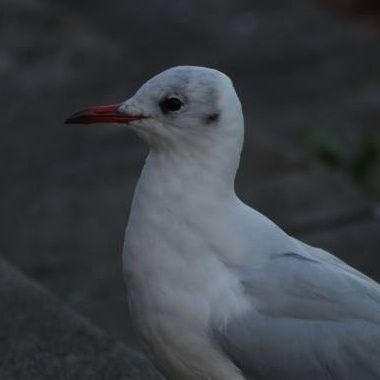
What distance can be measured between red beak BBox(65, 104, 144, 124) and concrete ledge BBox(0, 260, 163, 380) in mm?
852

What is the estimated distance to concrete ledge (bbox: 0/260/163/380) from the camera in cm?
416

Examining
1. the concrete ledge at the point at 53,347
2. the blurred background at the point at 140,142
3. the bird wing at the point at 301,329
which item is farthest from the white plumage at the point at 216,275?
the blurred background at the point at 140,142

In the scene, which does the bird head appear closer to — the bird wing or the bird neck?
the bird neck

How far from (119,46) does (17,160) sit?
1732 millimetres

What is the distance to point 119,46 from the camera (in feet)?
26.0

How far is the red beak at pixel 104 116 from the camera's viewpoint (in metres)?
3.57

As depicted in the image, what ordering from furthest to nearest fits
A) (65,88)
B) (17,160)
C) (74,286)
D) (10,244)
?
1. (65,88)
2. (17,160)
3. (10,244)
4. (74,286)

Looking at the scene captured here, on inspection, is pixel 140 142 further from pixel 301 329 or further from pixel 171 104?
pixel 301 329

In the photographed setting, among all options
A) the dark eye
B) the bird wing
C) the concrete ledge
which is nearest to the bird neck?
the dark eye

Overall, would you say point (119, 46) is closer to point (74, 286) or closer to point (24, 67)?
point (24, 67)

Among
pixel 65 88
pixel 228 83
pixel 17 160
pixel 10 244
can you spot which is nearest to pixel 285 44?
pixel 65 88

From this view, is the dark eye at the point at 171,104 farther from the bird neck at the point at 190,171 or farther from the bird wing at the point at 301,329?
the bird wing at the point at 301,329

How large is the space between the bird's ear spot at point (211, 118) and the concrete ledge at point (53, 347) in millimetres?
948

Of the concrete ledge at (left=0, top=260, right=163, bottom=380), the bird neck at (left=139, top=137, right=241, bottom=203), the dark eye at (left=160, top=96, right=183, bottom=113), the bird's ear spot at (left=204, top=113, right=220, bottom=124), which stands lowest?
the concrete ledge at (left=0, top=260, right=163, bottom=380)
